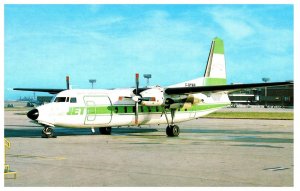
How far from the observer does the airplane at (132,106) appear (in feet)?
67.6

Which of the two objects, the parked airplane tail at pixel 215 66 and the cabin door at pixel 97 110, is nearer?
the cabin door at pixel 97 110

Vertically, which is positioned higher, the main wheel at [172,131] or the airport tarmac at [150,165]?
the main wheel at [172,131]

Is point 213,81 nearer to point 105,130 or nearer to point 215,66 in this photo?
point 215,66

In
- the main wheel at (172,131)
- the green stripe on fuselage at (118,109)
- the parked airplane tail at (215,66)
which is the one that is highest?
the parked airplane tail at (215,66)

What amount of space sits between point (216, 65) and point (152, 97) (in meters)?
7.20

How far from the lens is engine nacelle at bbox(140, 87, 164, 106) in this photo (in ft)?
74.1

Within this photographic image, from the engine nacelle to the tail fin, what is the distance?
4.88 m

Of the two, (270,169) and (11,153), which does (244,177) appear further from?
(11,153)

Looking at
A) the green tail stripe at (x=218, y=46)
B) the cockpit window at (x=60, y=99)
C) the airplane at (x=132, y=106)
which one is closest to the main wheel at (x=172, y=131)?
the airplane at (x=132, y=106)

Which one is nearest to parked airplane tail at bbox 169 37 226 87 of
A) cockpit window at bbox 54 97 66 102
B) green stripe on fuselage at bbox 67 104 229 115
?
green stripe on fuselage at bbox 67 104 229 115

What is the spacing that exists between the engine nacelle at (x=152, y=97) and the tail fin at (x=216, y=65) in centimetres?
488

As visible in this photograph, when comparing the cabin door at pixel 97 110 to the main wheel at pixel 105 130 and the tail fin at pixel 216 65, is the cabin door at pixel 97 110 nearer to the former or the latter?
the main wheel at pixel 105 130

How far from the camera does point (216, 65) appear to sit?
27.9 metres

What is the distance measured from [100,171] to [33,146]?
7.27 meters
